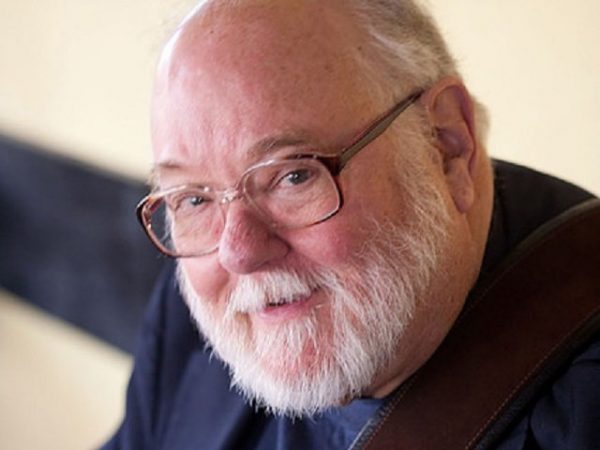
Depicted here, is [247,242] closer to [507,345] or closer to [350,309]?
[350,309]

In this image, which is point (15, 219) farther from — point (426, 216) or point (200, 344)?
point (426, 216)

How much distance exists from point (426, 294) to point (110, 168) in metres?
1.14

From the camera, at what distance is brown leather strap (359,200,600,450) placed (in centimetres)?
94

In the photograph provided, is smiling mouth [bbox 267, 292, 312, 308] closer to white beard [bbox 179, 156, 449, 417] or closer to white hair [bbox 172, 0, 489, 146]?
white beard [bbox 179, 156, 449, 417]

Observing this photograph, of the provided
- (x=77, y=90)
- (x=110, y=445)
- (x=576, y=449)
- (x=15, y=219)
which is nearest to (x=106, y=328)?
(x=15, y=219)

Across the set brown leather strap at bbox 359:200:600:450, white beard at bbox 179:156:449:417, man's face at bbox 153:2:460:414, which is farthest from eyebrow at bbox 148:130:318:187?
brown leather strap at bbox 359:200:600:450

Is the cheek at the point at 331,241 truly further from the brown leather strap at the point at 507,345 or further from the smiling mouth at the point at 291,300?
the brown leather strap at the point at 507,345

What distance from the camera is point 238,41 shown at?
36.1 inches

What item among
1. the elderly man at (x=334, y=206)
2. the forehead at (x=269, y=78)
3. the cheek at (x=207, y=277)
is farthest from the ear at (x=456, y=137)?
the cheek at (x=207, y=277)

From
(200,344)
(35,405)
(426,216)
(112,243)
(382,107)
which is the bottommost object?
(35,405)

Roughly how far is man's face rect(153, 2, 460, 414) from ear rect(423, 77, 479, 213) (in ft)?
0.11

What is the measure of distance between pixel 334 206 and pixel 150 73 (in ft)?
3.23

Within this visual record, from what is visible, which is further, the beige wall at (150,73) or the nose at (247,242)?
the beige wall at (150,73)

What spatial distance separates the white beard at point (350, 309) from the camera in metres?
0.94
